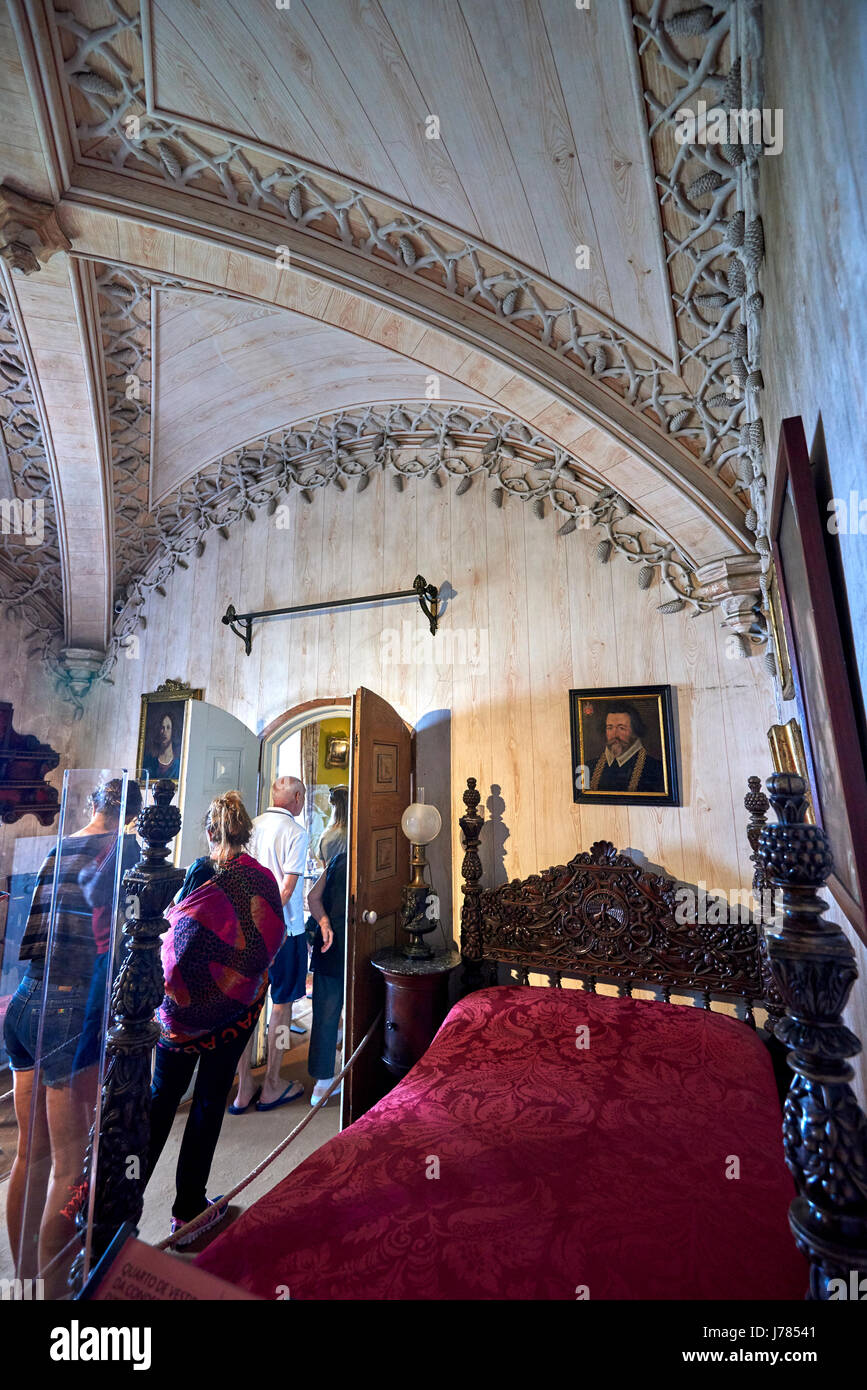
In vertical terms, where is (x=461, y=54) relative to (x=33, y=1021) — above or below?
above

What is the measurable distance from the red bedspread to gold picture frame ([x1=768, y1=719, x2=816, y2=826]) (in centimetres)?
104

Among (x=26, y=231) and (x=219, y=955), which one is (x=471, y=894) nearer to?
(x=219, y=955)

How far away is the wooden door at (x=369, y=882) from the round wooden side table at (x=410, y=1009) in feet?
0.49

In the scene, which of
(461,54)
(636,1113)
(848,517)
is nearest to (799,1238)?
(848,517)

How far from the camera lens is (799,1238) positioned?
2.58 ft

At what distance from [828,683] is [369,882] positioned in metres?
2.81

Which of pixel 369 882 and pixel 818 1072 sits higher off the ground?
pixel 818 1072

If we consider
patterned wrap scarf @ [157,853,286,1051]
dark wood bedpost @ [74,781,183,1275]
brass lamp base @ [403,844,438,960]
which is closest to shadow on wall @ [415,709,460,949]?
brass lamp base @ [403,844,438,960]

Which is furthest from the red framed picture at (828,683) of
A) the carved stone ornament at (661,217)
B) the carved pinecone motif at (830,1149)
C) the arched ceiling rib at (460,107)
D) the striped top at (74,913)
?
the striped top at (74,913)

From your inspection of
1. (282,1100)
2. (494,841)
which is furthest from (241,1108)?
(494,841)

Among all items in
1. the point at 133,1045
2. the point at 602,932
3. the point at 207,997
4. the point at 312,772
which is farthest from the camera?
the point at 312,772

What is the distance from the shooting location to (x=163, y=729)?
504cm

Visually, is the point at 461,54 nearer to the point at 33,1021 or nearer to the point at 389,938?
the point at 33,1021

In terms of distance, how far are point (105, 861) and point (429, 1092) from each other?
4.63 ft
